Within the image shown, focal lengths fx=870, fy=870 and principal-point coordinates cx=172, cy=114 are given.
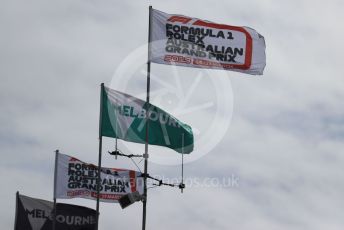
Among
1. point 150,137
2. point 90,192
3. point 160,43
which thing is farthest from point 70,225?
point 160,43

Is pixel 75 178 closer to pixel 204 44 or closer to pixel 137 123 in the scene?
pixel 137 123

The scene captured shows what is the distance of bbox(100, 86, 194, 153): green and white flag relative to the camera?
130ft

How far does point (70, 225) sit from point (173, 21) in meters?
11.7

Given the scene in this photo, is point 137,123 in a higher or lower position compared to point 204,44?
lower

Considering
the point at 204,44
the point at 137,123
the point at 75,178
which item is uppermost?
the point at 204,44

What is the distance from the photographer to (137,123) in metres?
39.8

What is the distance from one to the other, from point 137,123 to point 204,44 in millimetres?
4904

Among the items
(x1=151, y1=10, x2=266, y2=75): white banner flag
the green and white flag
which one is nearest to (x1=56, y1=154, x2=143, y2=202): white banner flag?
the green and white flag

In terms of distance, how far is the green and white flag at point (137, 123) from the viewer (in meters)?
39.7

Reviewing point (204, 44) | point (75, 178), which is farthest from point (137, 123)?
point (75, 178)

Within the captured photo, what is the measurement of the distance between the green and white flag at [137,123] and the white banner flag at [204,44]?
247 centimetres

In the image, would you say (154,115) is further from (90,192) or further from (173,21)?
(90,192)

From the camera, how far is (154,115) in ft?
132

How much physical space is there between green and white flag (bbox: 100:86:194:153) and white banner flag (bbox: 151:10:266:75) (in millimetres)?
2466
